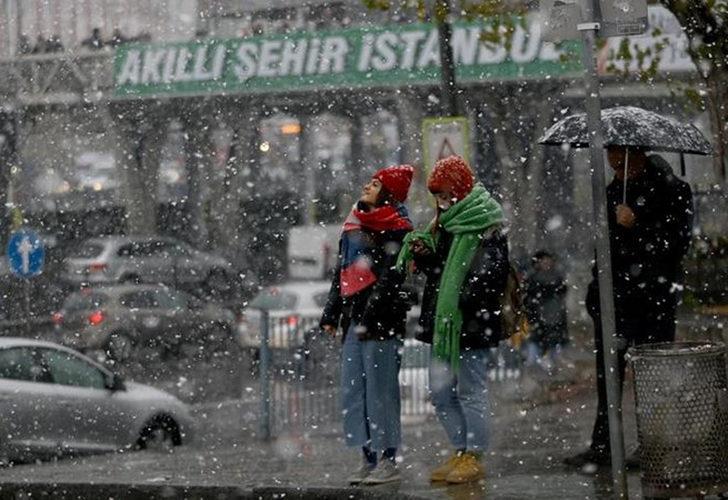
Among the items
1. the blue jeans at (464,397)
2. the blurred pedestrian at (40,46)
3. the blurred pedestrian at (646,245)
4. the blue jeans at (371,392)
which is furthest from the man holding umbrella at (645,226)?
the blurred pedestrian at (40,46)

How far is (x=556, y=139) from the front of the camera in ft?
34.7

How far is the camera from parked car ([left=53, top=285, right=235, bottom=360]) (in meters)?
28.7

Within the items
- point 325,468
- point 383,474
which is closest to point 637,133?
point 383,474

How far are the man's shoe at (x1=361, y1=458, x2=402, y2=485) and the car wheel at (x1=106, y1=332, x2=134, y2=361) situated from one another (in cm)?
1798

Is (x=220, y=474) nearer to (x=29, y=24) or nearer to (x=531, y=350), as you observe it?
(x=531, y=350)

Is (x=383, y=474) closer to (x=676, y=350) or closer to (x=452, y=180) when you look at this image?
(x=452, y=180)

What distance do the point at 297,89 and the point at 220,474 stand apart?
29.6 meters

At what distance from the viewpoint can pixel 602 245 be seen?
29.2 feet

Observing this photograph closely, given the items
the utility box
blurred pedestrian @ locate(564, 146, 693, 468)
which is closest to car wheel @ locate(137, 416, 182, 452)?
blurred pedestrian @ locate(564, 146, 693, 468)

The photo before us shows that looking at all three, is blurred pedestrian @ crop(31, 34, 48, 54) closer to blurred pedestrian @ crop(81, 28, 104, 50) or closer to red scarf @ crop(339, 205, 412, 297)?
blurred pedestrian @ crop(81, 28, 104, 50)

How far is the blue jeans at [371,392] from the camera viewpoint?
10383mm

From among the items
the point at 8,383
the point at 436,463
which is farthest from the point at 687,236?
the point at 8,383

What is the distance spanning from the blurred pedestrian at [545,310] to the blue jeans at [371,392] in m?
11.1

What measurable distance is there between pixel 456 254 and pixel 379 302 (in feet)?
1.68
